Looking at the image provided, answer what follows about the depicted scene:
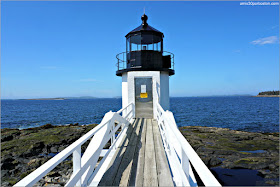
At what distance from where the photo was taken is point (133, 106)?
406 inches

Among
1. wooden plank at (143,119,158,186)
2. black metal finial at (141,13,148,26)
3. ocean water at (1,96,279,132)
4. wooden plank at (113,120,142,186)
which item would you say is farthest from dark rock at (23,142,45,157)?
ocean water at (1,96,279,132)

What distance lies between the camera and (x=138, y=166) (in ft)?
12.3

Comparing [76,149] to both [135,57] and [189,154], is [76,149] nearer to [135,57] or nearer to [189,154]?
[189,154]

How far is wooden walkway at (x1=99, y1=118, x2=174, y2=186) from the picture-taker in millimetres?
3129

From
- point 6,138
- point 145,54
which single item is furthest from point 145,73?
point 6,138

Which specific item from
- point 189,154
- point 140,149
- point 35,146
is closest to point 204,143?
point 140,149

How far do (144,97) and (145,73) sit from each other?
1517mm

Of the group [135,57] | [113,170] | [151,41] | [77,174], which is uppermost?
[151,41]

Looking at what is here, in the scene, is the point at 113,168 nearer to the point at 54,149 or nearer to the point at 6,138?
the point at 54,149

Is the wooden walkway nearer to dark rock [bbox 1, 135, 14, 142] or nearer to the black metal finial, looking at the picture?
the black metal finial

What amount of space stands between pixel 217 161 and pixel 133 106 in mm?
5780

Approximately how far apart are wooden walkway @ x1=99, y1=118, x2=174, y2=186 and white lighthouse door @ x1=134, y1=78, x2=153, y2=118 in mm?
4852

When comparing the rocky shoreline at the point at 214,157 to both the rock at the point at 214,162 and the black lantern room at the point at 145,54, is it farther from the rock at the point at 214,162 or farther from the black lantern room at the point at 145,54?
the black lantern room at the point at 145,54

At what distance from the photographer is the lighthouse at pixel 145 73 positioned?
10.3 m
